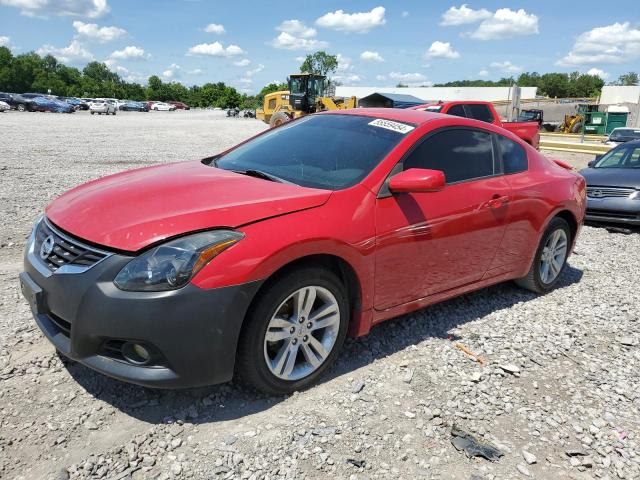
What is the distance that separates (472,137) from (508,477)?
2.56 metres

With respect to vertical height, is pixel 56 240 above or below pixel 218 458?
above

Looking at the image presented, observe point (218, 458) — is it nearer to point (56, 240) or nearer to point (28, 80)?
point (56, 240)

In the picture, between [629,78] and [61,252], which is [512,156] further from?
[629,78]

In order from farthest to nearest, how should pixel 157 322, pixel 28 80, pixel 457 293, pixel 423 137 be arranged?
1. pixel 28 80
2. pixel 457 293
3. pixel 423 137
4. pixel 157 322

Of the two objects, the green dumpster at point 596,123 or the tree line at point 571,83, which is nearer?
the green dumpster at point 596,123

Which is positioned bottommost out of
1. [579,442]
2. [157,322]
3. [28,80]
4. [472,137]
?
[579,442]

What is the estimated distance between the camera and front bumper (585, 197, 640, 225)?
25.7 feet

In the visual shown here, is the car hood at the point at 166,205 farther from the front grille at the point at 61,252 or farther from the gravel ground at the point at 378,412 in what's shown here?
the gravel ground at the point at 378,412

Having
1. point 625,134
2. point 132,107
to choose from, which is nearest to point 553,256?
point 625,134

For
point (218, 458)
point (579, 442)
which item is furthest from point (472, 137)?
point (218, 458)

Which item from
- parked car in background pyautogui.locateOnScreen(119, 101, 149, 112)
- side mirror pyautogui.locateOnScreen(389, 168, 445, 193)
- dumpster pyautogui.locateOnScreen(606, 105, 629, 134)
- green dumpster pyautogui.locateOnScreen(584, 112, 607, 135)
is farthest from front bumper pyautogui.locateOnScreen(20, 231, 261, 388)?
parked car in background pyautogui.locateOnScreen(119, 101, 149, 112)

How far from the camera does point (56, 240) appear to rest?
2.83 meters

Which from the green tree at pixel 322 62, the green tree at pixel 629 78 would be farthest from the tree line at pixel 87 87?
the green tree at pixel 629 78

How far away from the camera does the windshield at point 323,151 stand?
3406mm
